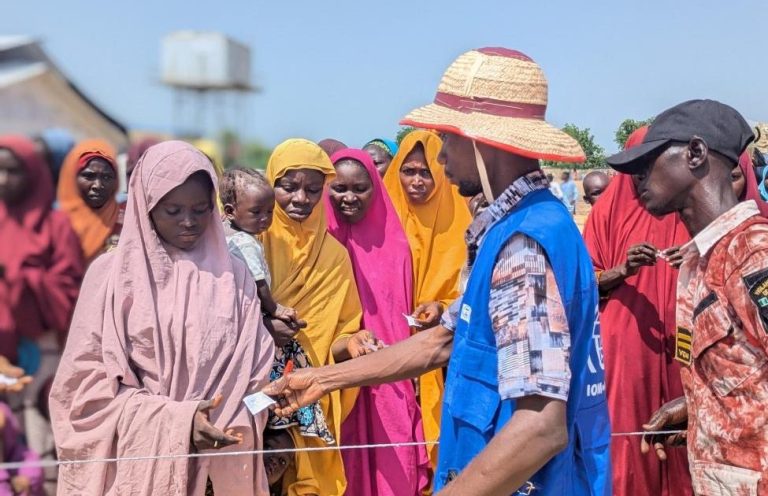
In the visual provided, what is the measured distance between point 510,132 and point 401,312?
8.96ft

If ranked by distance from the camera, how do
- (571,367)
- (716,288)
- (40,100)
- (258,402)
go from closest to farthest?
(571,367), (716,288), (258,402), (40,100)

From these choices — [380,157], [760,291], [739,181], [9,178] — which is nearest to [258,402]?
[760,291]

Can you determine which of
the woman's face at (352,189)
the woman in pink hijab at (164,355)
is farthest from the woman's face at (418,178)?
the woman in pink hijab at (164,355)

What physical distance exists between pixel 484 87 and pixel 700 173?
750 millimetres

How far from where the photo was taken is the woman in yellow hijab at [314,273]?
427 cm

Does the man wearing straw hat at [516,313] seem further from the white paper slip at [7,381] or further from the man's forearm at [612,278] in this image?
the white paper slip at [7,381]

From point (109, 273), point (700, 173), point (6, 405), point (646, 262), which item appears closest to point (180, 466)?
point (109, 273)

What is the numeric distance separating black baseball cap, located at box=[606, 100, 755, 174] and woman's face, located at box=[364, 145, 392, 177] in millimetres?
4046

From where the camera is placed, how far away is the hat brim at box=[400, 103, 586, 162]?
6.97 ft

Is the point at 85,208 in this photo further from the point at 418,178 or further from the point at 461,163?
the point at 461,163

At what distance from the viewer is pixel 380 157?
264 inches

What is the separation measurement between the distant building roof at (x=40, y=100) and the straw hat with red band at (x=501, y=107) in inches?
92.3

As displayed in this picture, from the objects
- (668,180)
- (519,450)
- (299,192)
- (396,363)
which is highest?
(299,192)

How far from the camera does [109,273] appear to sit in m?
3.24
